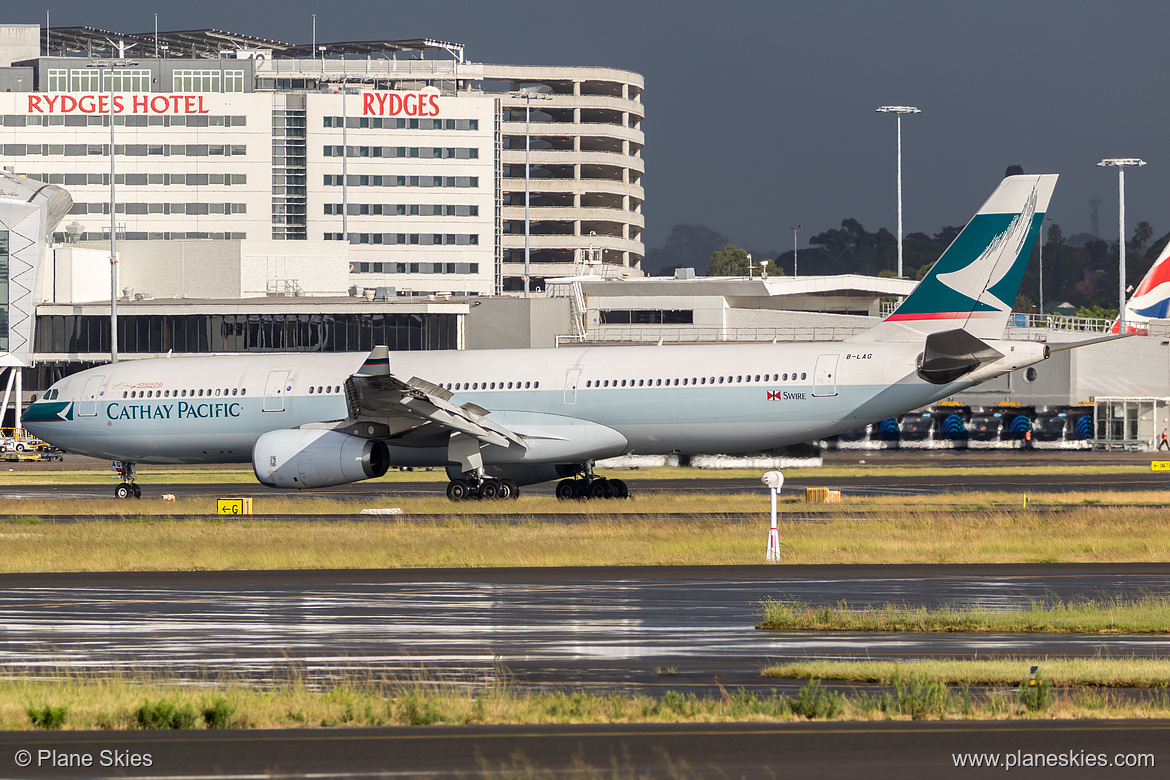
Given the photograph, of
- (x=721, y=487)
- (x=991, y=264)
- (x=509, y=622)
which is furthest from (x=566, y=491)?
(x=509, y=622)

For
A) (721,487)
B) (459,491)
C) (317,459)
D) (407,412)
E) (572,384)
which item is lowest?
(721,487)

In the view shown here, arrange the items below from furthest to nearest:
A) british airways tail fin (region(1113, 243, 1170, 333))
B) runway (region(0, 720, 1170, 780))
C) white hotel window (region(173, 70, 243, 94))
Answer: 1. white hotel window (region(173, 70, 243, 94))
2. british airways tail fin (region(1113, 243, 1170, 333))
3. runway (region(0, 720, 1170, 780))

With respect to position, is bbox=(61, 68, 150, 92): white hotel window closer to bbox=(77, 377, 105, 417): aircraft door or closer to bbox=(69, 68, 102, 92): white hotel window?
bbox=(69, 68, 102, 92): white hotel window

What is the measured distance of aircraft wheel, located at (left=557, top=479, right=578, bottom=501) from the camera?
39375 millimetres

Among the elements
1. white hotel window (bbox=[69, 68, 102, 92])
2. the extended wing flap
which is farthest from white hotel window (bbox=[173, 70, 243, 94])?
the extended wing flap

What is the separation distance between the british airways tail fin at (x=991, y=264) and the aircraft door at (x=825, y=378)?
87.6 inches

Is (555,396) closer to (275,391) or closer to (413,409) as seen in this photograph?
(413,409)

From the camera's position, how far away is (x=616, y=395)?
37.7m

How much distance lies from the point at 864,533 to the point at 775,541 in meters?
4.67

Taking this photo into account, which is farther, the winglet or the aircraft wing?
the aircraft wing

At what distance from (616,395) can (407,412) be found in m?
5.44

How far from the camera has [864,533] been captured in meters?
28.8

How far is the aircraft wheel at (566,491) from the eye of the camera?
3938 cm

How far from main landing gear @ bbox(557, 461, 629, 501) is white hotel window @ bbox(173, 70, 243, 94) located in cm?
11581
